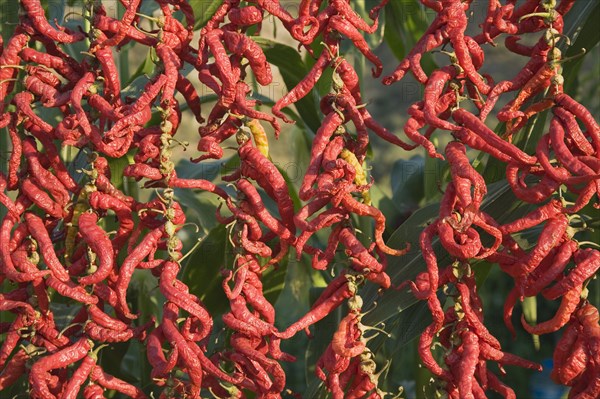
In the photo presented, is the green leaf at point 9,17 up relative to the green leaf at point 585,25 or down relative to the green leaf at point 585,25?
down

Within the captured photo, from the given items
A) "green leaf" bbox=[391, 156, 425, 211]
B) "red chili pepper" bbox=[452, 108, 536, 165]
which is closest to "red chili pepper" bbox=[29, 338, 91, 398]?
"red chili pepper" bbox=[452, 108, 536, 165]

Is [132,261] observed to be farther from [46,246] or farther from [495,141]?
[495,141]

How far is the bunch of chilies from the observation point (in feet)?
4.25

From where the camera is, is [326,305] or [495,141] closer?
[495,141]

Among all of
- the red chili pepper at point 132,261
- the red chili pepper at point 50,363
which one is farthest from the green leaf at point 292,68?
the red chili pepper at point 50,363

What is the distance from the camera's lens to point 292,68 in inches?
74.5

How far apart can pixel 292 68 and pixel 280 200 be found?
0.59 meters

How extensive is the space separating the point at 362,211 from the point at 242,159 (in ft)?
0.67

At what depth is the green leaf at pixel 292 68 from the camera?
6.03 feet

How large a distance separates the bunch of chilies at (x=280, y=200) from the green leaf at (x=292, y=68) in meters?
0.38

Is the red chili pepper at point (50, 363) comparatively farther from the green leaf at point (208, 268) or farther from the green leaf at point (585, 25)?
the green leaf at point (585, 25)

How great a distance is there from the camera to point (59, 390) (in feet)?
4.82

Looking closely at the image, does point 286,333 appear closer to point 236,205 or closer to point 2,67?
point 236,205

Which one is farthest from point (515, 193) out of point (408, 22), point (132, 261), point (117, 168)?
point (408, 22)
